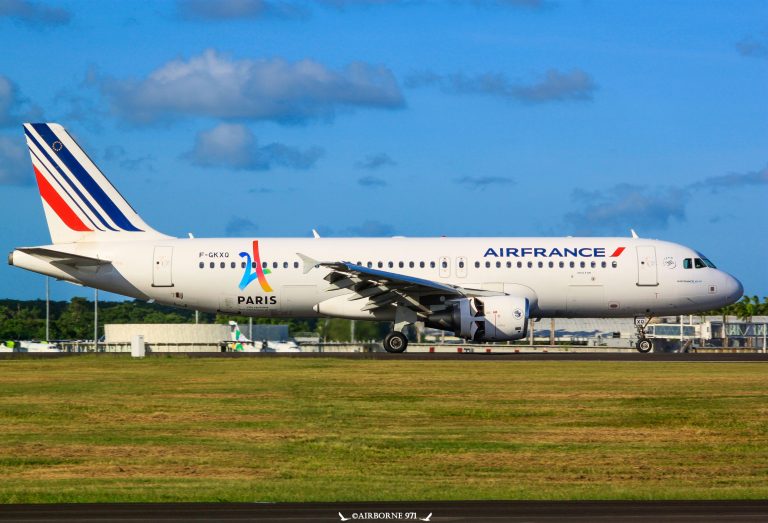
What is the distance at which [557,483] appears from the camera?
17.6 metres

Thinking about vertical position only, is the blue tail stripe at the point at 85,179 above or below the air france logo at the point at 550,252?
Result: above

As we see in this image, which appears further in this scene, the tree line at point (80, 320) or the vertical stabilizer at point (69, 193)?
Answer: the tree line at point (80, 320)

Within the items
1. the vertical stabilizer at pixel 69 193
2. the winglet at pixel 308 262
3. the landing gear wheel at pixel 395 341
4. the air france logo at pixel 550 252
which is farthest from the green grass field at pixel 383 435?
the vertical stabilizer at pixel 69 193

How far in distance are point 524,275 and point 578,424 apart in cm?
2258

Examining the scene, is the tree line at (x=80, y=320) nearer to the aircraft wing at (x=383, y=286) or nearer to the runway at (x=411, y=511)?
the aircraft wing at (x=383, y=286)

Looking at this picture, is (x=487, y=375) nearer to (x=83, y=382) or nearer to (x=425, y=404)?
(x=425, y=404)

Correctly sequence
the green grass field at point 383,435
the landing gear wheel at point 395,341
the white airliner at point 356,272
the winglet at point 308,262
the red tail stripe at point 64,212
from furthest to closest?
the red tail stripe at point 64,212
the landing gear wheel at point 395,341
the white airliner at point 356,272
the winglet at point 308,262
the green grass field at point 383,435

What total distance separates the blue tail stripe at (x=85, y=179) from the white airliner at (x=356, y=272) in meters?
0.04

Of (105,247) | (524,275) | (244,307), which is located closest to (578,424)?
(524,275)

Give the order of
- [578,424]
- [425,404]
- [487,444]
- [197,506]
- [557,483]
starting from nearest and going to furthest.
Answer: [197,506]
[557,483]
[487,444]
[578,424]
[425,404]

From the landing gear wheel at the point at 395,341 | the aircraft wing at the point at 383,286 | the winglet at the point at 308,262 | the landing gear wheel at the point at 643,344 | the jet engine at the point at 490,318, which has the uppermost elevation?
the winglet at the point at 308,262

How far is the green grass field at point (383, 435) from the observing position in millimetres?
17328

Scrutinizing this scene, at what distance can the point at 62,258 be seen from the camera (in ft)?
155

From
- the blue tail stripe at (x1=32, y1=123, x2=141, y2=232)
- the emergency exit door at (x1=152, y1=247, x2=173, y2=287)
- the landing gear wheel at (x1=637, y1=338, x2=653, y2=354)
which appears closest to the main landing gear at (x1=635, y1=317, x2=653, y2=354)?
the landing gear wheel at (x1=637, y1=338, x2=653, y2=354)
